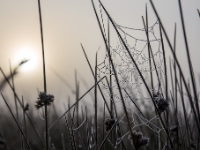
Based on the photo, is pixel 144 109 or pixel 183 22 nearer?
pixel 183 22

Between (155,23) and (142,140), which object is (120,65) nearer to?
(155,23)

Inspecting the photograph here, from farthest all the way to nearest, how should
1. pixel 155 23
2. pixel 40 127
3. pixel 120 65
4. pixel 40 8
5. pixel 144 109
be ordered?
pixel 40 127 → pixel 144 109 → pixel 120 65 → pixel 155 23 → pixel 40 8

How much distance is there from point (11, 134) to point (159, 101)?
7.93 feet

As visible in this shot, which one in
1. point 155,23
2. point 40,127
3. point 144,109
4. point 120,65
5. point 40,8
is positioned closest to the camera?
point 40,8

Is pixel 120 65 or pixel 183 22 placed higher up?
pixel 120 65

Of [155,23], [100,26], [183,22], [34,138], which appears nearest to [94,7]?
[100,26]

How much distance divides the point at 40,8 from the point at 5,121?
272 cm

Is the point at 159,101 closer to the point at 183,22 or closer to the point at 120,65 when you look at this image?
the point at 183,22

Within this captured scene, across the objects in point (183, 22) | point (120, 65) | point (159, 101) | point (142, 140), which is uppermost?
point (120, 65)

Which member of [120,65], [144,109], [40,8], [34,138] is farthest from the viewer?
[34,138]

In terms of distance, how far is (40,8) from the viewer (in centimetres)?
119

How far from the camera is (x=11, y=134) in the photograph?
3.37 meters

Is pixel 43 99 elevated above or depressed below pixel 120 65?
below

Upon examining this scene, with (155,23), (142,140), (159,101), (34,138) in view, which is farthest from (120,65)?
(34,138)
